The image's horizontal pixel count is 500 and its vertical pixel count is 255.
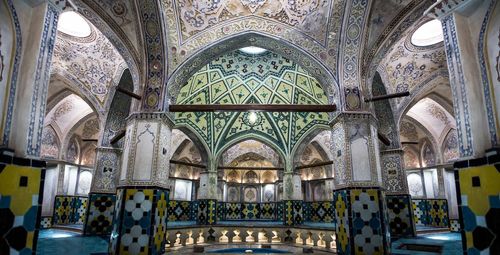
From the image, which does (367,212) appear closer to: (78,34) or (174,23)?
(174,23)

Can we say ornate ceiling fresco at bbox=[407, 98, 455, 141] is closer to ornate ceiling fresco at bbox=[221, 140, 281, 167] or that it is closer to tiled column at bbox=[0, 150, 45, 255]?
ornate ceiling fresco at bbox=[221, 140, 281, 167]

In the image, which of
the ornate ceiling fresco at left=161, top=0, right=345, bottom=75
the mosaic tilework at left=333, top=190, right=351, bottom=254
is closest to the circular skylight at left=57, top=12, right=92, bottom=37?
the ornate ceiling fresco at left=161, top=0, right=345, bottom=75

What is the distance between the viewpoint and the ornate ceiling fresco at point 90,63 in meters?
9.45

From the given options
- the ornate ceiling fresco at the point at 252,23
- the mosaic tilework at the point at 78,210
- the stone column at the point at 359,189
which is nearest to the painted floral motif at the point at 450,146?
the stone column at the point at 359,189

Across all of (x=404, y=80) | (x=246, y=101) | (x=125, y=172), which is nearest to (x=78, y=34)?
(x=125, y=172)

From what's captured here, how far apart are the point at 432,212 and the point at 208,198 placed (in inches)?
383

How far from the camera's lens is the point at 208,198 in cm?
1338

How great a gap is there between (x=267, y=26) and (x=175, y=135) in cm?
942

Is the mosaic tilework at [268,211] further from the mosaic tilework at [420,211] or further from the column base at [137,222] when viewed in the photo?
the column base at [137,222]

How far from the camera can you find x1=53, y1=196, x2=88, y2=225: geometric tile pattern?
544 inches

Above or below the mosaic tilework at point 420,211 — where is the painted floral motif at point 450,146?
above

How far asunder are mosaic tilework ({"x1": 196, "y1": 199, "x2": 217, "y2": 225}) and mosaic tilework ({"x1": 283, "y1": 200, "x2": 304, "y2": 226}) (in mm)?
2997

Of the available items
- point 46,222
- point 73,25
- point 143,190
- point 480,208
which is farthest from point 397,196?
point 46,222

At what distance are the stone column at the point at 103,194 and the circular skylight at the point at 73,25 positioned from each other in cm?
346
